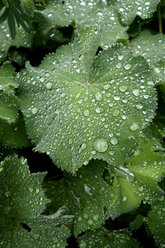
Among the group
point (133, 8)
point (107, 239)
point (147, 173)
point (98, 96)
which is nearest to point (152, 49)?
point (133, 8)

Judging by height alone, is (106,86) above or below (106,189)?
above

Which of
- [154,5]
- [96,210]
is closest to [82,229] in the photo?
[96,210]

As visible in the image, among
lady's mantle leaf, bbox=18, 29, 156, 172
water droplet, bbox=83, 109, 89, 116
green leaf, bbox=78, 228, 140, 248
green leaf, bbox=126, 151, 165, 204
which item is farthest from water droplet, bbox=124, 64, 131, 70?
green leaf, bbox=78, 228, 140, 248

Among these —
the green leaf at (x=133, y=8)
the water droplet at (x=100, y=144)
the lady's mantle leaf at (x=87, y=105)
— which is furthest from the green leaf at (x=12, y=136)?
the green leaf at (x=133, y=8)

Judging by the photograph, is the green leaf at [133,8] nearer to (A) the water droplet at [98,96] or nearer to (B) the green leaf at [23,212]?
(A) the water droplet at [98,96]

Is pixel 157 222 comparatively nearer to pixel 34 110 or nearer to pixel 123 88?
pixel 123 88

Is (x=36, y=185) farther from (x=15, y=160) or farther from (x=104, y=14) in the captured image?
(x=104, y=14)

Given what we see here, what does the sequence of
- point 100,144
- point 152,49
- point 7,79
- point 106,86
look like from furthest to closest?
1. point 152,49
2. point 7,79
3. point 106,86
4. point 100,144
